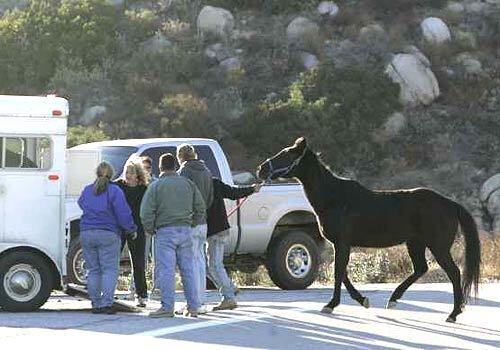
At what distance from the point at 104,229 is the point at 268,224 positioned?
15.7ft

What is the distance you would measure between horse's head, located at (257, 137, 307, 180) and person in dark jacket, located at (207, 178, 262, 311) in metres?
0.23

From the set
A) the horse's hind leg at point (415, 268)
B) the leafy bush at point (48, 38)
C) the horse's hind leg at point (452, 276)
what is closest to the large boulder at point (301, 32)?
the leafy bush at point (48, 38)

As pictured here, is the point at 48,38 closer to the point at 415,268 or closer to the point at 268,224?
the point at 268,224

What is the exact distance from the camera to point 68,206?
54.6 feet

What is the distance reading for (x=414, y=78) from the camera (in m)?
45.0

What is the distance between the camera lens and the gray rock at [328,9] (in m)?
51.3

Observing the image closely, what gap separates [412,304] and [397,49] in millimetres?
32704

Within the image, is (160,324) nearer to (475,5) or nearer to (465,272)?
(465,272)

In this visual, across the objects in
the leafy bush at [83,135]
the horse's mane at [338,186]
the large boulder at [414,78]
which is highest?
the large boulder at [414,78]

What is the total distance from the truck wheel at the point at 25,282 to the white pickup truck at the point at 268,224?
11.3 feet

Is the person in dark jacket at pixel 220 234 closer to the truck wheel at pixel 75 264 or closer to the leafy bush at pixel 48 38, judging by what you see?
the truck wheel at pixel 75 264

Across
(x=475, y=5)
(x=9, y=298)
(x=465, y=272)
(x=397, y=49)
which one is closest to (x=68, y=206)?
(x=9, y=298)

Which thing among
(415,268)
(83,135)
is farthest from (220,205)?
(83,135)

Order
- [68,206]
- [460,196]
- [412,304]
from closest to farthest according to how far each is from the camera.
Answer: [412,304]
[68,206]
[460,196]
